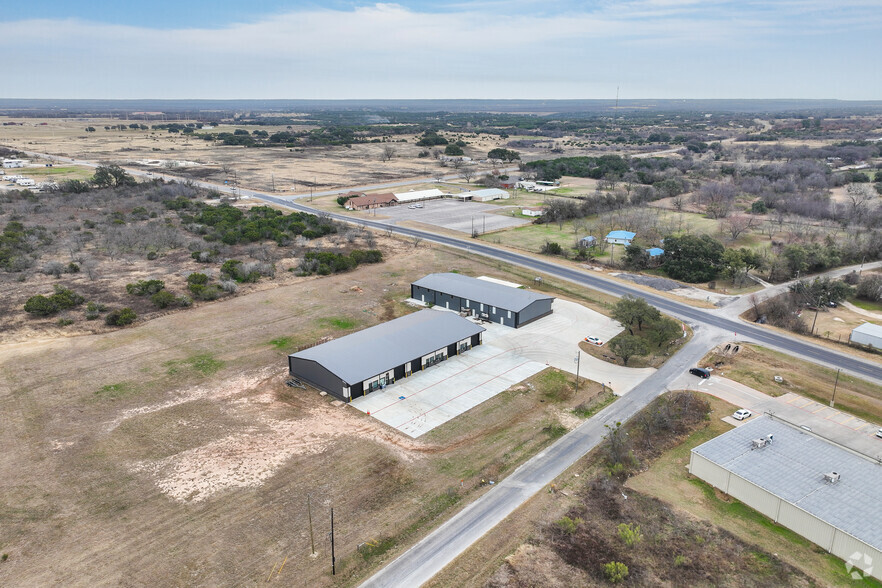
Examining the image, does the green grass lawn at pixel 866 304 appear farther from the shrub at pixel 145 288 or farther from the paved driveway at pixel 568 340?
the shrub at pixel 145 288

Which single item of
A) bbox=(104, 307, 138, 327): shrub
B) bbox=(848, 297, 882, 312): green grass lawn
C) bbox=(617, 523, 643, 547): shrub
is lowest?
bbox=(617, 523, 643, 547): shrub

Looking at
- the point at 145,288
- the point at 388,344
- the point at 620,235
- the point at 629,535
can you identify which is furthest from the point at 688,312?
the point at 145,288

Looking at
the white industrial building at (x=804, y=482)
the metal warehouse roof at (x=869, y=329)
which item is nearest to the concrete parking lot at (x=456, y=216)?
the metal warehouse roof at (x=869, y=329)

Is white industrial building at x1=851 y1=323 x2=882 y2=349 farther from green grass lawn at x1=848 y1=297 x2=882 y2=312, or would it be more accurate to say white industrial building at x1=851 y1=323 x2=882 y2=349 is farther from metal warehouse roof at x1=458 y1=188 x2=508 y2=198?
metal warehouse roof at x1=458 y1=188 x2=508 y2=198

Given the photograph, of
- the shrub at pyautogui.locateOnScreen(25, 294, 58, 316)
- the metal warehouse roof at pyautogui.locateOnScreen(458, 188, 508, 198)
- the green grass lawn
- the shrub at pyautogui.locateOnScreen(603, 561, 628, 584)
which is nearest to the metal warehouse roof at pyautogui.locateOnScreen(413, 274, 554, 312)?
the shrub at pyautogui.locateOnScreen(603, 561, 628, 584)

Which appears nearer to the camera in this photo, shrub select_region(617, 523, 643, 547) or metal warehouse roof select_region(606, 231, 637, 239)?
shrub select_region(617, 523, 643, 547)

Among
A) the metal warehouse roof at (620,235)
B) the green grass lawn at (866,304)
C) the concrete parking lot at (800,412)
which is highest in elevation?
the metal warehouse roof at (620,235)

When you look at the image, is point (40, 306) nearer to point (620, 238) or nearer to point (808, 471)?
A: point (808, 471)
